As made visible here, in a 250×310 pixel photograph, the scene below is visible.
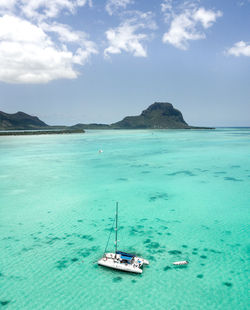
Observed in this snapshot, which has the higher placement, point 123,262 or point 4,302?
point 123,262

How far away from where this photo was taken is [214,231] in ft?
64.0

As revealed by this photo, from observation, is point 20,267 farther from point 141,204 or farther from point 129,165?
point 129,165

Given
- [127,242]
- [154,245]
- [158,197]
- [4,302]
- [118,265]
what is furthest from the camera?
[158,197]

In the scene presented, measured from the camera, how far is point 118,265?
1441 centimetres

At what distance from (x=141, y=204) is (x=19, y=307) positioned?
16.2 m

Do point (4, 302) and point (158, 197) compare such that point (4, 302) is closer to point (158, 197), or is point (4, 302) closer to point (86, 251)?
point (86, 251)

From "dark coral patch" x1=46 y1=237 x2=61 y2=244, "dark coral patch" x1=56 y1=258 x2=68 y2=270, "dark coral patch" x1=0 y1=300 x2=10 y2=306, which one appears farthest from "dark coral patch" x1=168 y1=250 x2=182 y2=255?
"dark coral patch" x1=0 y1=300 x2=10 y2=306

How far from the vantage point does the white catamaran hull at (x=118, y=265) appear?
14086mm

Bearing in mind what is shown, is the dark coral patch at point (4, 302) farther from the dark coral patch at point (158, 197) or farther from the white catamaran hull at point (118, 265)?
the dark coral patch at point (158, 197)

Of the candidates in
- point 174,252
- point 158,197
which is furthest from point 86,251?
point 158,197

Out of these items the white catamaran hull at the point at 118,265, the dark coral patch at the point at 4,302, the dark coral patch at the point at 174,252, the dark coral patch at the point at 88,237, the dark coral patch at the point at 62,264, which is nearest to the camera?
the dark coral patch at the point at 4,302

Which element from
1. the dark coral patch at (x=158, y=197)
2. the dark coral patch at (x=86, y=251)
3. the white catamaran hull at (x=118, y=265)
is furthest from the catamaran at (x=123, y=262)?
the dark coral patch at (x=158, y=197)

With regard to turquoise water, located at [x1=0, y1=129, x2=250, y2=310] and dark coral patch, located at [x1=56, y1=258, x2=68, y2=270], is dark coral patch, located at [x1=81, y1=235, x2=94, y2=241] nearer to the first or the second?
turquoise water, located at [x1=0, y1=129, x2=250, y2=310]

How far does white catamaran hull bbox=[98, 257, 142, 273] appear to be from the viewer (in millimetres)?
14086
